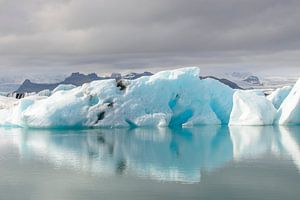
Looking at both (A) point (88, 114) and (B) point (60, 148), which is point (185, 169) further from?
(A) point (88, 114)

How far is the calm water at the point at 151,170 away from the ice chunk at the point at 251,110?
12058mm

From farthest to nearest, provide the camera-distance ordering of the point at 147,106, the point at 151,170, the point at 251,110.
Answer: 1. the point at 251,110
2. the point at 147,106
3. the point at 151,170

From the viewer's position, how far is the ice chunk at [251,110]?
35.7 meters

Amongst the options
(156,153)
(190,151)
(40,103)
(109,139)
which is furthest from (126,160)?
(40,103)

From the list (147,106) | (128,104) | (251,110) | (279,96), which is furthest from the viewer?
(279,96)

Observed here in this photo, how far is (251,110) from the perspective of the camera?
3622 cm

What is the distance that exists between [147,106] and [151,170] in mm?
20209

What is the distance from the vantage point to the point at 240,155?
18891 millimetres

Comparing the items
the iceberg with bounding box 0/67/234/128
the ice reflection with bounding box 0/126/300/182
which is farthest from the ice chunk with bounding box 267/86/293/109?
the ice reflection with bounding box 0/126/300/182

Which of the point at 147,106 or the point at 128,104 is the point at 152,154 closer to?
the point at 128,104

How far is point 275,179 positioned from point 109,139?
47.6 feet

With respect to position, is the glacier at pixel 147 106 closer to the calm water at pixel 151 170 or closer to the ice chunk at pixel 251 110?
the ice chunk at pixel 251 110

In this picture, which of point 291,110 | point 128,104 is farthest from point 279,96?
point 128,104

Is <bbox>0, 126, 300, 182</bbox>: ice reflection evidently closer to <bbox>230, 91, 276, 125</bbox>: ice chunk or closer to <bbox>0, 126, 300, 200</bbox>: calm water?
<bbox>0, 126, 300, 200</bbox>: calm water
